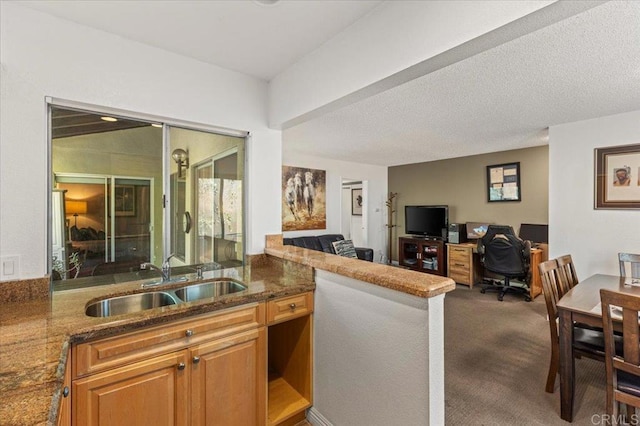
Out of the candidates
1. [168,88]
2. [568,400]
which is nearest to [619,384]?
[568,400]

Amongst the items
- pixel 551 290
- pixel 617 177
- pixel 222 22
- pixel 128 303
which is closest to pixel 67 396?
pixel 128 303

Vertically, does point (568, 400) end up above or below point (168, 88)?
below

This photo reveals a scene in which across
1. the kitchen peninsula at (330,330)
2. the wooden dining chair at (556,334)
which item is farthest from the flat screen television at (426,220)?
the kitchen peninsula at (330,330)

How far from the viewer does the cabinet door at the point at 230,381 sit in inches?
57.5

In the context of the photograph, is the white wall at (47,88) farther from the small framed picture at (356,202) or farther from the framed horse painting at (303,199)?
the small framed picture at (356,202)

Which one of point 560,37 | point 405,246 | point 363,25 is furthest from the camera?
point 405,246

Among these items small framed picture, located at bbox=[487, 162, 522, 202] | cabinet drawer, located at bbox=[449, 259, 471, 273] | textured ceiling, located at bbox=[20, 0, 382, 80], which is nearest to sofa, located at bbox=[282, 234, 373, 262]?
cabinet drawer, located at bbox=[449, 259, 471, 273]

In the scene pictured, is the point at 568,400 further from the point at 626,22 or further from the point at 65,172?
the point at 65,172

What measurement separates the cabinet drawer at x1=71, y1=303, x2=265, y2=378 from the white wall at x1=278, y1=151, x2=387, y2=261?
3.57 meters

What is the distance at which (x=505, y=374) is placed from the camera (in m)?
2.42

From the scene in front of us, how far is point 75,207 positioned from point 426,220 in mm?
5584

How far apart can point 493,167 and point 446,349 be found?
3620 millimetres

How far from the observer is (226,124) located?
219 centimetres

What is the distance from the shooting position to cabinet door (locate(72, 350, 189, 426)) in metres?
1.20
